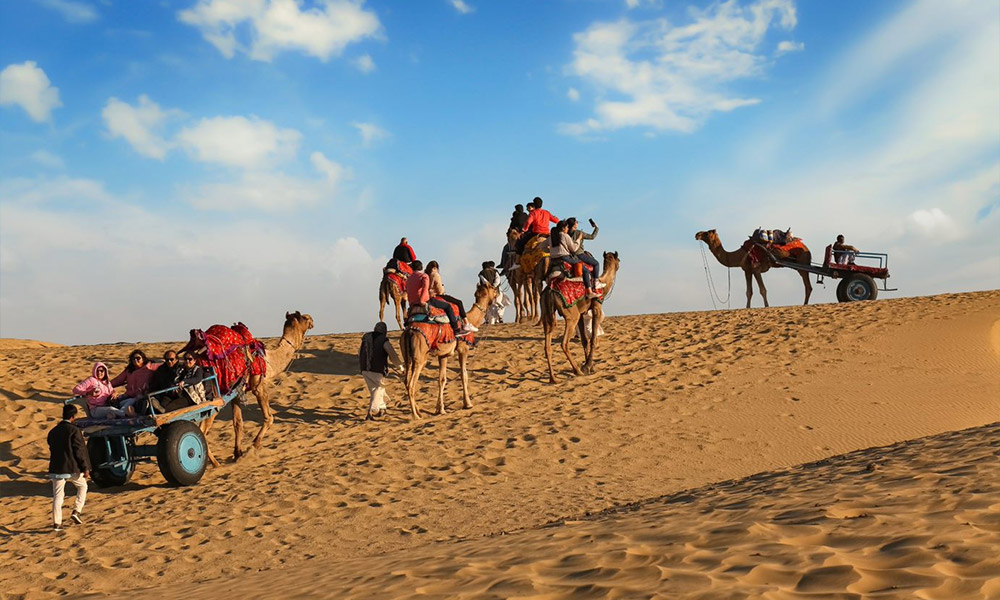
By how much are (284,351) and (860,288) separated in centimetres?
1737

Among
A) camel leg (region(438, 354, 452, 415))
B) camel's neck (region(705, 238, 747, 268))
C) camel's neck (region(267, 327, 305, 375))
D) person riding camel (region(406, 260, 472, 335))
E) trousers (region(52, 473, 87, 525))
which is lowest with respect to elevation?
trousers (region(52, 473, 87, 525))

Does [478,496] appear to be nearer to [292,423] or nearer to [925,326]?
[292,423]

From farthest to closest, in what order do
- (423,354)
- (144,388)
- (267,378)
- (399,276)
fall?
(399,276) → (423,354) → (267,378) → (144,388)

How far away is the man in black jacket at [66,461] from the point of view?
9.85 m

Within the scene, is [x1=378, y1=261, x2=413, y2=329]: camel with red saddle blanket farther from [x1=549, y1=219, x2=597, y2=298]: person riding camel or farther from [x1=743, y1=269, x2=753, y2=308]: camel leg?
[x1=743, y1=269, x2=753, y2=308]: camel leg

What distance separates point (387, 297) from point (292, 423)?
656cm

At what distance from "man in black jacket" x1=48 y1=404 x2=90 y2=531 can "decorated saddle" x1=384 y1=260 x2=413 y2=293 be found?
11.2 metres

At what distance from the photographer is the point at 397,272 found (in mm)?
20922

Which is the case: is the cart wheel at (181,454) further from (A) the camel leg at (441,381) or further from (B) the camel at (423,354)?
(A) the camel leg at (441,381)

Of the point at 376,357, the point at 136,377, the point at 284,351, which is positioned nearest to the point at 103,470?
the point at 136,377

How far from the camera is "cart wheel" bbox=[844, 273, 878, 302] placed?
23.4m

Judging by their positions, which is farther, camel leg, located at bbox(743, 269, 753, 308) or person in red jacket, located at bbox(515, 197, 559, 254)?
camel leg, located at bbox(743, 269, 753, 308)

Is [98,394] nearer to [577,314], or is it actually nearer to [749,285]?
[577,314]

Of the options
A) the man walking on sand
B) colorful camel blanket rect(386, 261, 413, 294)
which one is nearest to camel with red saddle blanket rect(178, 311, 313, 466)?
the man walking on sand
